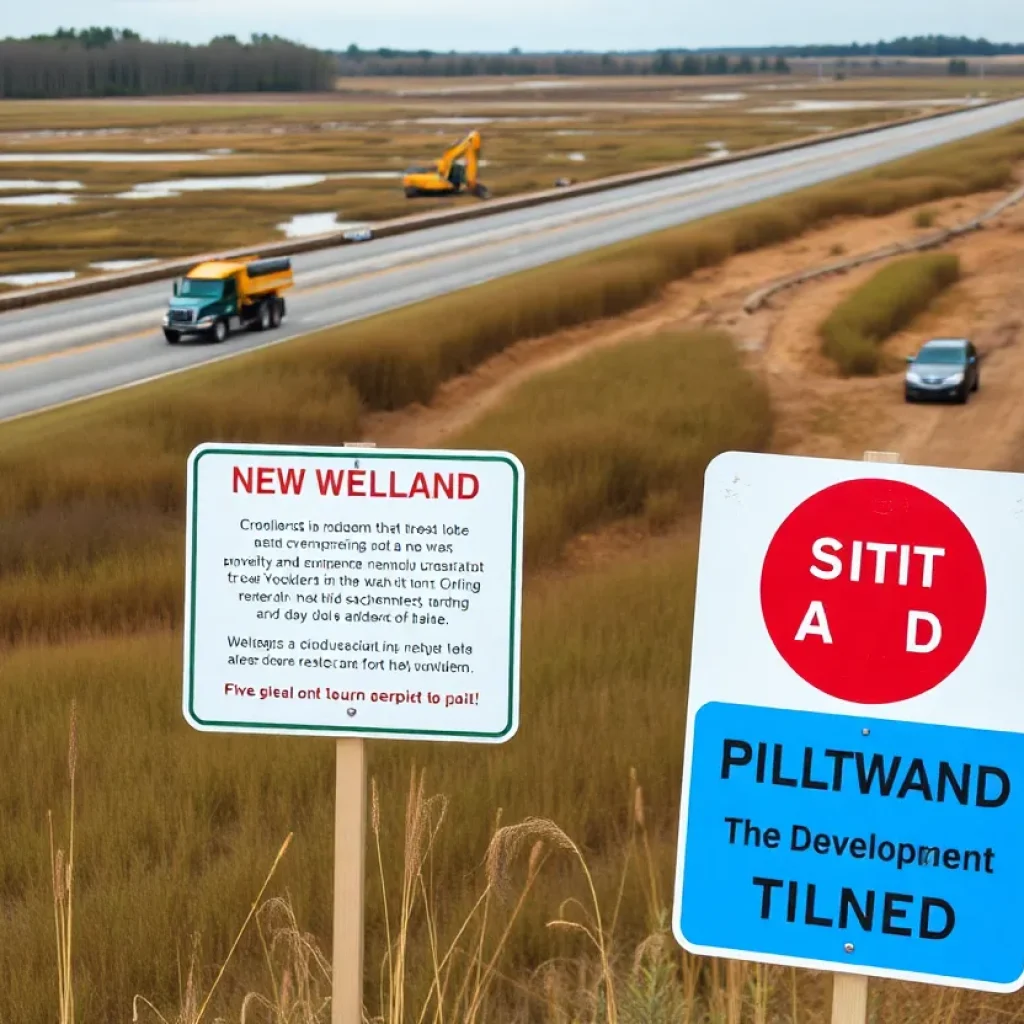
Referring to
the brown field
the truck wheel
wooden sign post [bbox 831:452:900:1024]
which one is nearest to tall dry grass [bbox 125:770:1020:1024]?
the brown field

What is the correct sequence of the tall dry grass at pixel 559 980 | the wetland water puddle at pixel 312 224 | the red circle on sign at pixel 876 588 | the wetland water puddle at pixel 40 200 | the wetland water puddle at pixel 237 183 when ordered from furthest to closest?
the wetland water puddle at pixel 237 183, the wetland water puddle at pixel 40 200, the wetland water puddle at pixel 312 224, the tall dry grass at pixel 559 980, the red circle on sign at pixel 876 588

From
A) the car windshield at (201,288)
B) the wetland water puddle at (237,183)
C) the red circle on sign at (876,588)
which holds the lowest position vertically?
the car windshield at (201,288)

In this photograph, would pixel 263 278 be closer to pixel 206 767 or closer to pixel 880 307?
pixel 880 307

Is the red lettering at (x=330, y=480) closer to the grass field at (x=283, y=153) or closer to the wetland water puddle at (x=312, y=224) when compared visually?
the grass field at (x=283, y=153)

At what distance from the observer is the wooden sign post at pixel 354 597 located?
3971mm

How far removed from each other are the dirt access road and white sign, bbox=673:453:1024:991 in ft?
66.4

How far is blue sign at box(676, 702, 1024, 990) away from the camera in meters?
3.28

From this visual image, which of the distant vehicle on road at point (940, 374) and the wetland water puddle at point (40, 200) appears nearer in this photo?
the distant vehicle on road at point (940, 374)

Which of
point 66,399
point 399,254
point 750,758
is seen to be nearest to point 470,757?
point 750,758

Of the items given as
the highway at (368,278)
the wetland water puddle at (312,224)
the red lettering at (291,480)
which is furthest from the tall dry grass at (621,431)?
the wetland water puddle at (312,224)

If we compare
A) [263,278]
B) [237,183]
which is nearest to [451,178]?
[237,183]

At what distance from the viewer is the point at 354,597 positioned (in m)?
3.97

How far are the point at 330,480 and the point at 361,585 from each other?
265mm

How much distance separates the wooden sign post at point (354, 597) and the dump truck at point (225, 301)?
2998 cm
